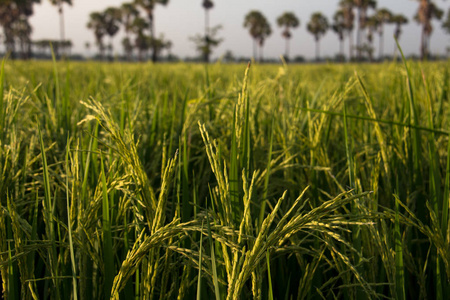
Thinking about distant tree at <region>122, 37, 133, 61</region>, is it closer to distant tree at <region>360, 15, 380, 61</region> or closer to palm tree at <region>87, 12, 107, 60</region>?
palm tree at <region>87, 12, 107, 60</region>

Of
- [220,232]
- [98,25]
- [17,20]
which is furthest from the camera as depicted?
[98,25]

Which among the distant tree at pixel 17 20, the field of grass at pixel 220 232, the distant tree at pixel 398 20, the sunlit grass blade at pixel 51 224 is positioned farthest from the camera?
the distant tree at pixel 398 20

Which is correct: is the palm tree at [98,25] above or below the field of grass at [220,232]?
above

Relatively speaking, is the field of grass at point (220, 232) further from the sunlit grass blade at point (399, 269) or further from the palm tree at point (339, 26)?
the palm tree at point (339, 26)

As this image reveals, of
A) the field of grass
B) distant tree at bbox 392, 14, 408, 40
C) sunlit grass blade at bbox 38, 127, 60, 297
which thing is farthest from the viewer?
distant tree at bbox 392, 14, 408, 40

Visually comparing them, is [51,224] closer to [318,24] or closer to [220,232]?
[220,232]

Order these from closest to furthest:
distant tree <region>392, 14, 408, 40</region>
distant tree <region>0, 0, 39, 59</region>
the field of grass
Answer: the field of grass < distant tree <region>0, 0, 39, 59</region> < distant tree <region>392, 14, 408, 40</region>

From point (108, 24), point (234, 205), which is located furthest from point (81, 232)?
point (108, 24)

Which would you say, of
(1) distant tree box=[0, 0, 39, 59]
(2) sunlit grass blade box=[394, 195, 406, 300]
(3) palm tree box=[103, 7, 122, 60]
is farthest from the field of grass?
(3) palm tree box=[103, 7, 122, 60]

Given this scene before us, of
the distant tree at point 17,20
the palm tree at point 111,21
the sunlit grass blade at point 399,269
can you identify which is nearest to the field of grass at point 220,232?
the sunlit grass blade at point 399,269

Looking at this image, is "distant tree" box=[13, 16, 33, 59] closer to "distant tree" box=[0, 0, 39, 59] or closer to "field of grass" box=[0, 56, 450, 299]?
"distant tree" box=[0, 0, 39, 59]

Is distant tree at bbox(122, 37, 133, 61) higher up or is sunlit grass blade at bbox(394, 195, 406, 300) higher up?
distant tree at bbox(122, 37, 133, 61)

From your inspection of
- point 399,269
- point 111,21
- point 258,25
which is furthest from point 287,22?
point 399,269

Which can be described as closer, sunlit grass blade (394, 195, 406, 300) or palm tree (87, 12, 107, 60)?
sunlit grass blade (394, 195, 406, 300)
